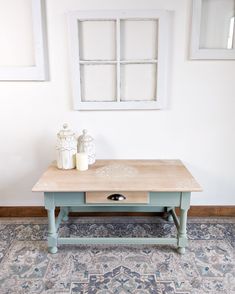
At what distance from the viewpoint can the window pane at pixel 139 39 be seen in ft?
6.72

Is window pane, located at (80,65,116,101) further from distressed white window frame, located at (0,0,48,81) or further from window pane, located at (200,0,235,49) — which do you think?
window pane, located at (200,0,235,49)

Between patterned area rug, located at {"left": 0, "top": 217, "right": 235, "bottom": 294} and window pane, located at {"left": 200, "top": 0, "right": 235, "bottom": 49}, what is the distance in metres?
1.46

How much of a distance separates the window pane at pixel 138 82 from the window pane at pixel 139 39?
0.27ft

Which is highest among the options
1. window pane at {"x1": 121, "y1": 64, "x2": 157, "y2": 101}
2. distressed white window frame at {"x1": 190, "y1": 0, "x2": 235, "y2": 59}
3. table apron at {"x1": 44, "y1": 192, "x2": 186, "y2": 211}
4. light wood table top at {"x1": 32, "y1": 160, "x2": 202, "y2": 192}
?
distressed white window frame at {"x1": 190, "y1": 0, "x2": 235, "y2": 59}

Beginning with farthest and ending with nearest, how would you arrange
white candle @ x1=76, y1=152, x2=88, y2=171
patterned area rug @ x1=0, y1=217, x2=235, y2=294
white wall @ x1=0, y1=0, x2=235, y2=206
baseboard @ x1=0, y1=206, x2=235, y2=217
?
baseboard @ x1=0, y1=206, x2=235, y2=217 → white wall @ x1=0, y1=0, x2=235, y2=206 → white candle @ x1=76, y1=152, x2=88, y2=171 → patterned area rug @ x1=0, y1=217, x2=235, y2=294

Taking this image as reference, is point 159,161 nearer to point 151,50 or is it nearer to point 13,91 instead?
point 151,50

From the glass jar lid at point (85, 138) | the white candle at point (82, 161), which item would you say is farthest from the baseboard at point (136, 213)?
the glass jar lid at point (85, 138)

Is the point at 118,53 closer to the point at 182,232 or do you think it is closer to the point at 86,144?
the point at 86,144

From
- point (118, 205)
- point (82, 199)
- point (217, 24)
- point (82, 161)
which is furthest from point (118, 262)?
point (217, 24)

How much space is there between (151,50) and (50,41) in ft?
2.56

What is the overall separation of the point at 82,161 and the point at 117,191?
0.40m

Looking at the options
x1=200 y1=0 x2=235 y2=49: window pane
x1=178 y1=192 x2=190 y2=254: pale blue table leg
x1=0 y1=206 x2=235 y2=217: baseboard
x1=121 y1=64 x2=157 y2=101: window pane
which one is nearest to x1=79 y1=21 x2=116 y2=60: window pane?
x1=121 y1=64 x2=157 y2=101: window pane

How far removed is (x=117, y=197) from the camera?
70.2 inches

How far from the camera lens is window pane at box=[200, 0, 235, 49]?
2023mm
